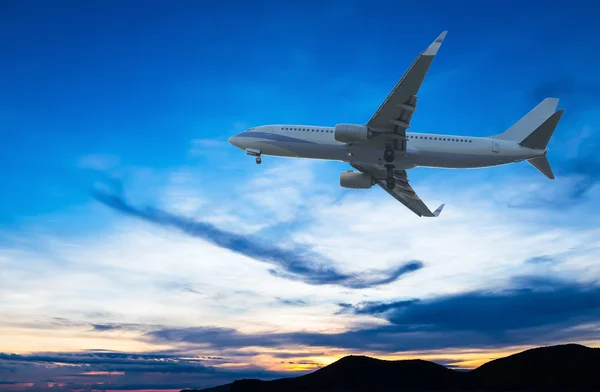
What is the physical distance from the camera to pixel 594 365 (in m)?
60.1

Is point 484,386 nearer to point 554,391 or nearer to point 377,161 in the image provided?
point 554,391

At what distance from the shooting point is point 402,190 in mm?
65000

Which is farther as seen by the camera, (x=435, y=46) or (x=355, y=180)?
(x=355, y=180)

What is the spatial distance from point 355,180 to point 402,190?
733 cm

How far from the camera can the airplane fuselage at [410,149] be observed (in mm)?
53656

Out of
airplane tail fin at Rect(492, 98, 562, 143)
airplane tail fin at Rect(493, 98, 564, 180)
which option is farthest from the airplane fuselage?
airplane tail fin at Rect(492, 98, 562, 143)

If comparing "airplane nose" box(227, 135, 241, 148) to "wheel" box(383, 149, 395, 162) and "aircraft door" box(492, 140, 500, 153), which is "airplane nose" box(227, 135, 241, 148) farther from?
"aircraft door" box(492, 140, 500, 153)

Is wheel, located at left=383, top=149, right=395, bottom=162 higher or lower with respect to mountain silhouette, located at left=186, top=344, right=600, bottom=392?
higher

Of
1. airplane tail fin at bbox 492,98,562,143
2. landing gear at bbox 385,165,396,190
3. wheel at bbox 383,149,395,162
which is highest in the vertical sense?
airplane tail fin at bbox 492,98,562,143

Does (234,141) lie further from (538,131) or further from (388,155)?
(538,131)

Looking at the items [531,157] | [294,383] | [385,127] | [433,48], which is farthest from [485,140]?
[294,383]

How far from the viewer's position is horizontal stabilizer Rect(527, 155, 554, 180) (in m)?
53.8

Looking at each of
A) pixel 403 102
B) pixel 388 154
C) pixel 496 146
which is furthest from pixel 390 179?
pixel 403 102

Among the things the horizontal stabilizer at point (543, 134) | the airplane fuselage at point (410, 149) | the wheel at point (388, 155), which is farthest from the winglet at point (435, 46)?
the horizontal stabilizer at point (543, 134)
